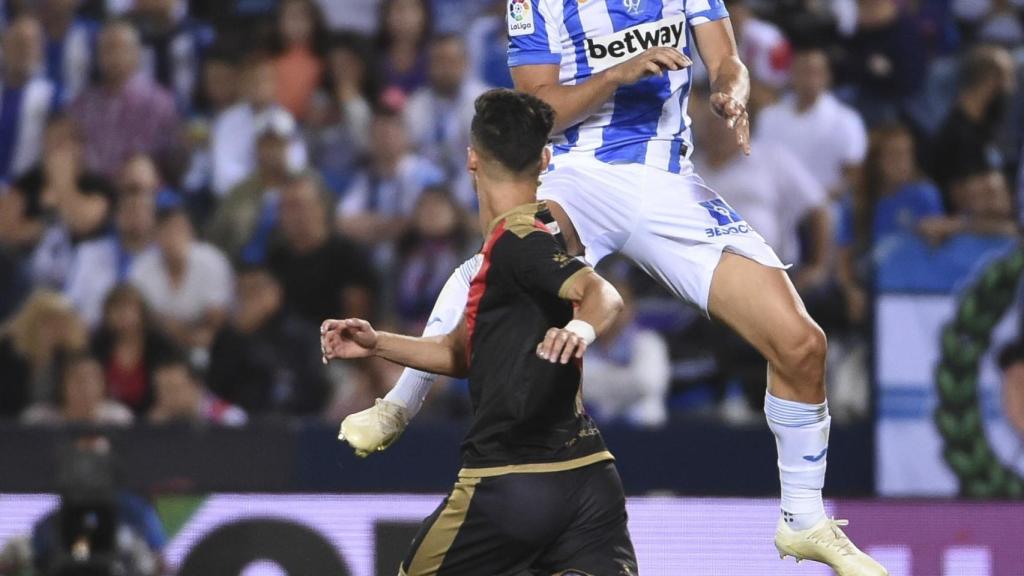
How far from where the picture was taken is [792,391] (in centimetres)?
522

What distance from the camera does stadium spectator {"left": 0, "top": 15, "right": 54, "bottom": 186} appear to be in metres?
10.6

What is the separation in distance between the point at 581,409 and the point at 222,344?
490 centimetres

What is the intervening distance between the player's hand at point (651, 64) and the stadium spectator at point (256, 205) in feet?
16.7

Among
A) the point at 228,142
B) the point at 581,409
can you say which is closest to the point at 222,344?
the point at 228,142

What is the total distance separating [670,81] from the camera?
A: 5.46 m

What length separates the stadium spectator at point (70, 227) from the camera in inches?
393

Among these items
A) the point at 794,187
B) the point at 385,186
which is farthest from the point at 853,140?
the point at 385,186

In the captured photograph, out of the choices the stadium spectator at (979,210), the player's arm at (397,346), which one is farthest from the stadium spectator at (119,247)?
the player's arm at (397,346)

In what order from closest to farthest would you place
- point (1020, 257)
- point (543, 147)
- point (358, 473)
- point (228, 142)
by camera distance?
point (543, 147) → point (1020, 257) → point (358, 473) → point (228, 142)

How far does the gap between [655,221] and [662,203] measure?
0.21ft

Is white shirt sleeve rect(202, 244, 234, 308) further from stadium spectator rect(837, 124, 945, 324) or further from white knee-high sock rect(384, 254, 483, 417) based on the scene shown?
white knee-high sock rect(384, 254, 483, 417)

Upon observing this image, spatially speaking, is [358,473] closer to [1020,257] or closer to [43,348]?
[43,348]

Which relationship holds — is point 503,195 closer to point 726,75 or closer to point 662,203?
point 662,203

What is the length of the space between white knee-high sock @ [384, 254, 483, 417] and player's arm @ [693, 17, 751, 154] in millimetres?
877
